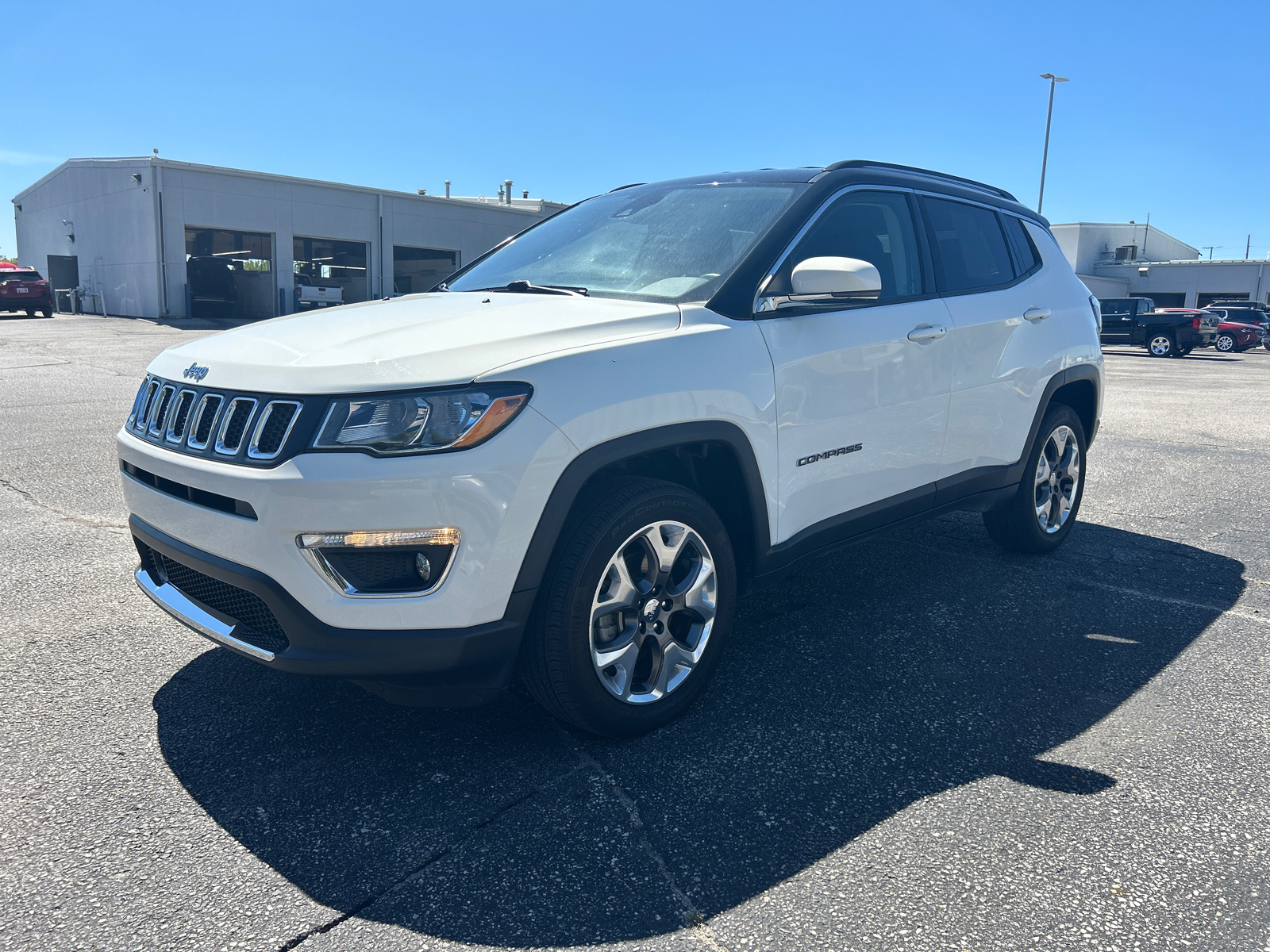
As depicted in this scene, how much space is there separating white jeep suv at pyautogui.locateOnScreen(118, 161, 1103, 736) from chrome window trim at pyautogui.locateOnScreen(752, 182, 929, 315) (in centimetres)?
1

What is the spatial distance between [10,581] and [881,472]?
3.85 meters

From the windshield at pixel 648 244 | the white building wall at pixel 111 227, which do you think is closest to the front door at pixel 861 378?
the windshield at pixel 648 244

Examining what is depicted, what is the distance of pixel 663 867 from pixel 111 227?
119 ft

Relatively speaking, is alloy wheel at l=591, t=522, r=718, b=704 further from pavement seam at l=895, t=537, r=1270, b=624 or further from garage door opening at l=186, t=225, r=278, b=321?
garage door opening at l=186, t=225, r=278, b=321

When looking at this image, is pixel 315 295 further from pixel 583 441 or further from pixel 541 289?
pixel 583 441

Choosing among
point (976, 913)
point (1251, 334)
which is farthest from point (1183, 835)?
point (1251, 334)

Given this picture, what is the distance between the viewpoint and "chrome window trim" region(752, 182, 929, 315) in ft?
10.4

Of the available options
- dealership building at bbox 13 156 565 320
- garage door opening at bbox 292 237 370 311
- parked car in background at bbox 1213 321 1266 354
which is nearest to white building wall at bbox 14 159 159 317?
dealership building at bbox 13 156 565 320

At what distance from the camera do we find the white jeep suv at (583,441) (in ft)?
7.91

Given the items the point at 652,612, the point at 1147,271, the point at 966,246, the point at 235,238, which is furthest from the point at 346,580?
the point at 1147,271

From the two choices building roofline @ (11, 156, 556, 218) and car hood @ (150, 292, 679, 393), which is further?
building roofline @ (11, 156, 556, 218)

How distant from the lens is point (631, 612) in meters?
2.86

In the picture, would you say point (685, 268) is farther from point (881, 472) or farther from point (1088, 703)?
point (1088, 703)

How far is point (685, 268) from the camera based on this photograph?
11.0 feet
